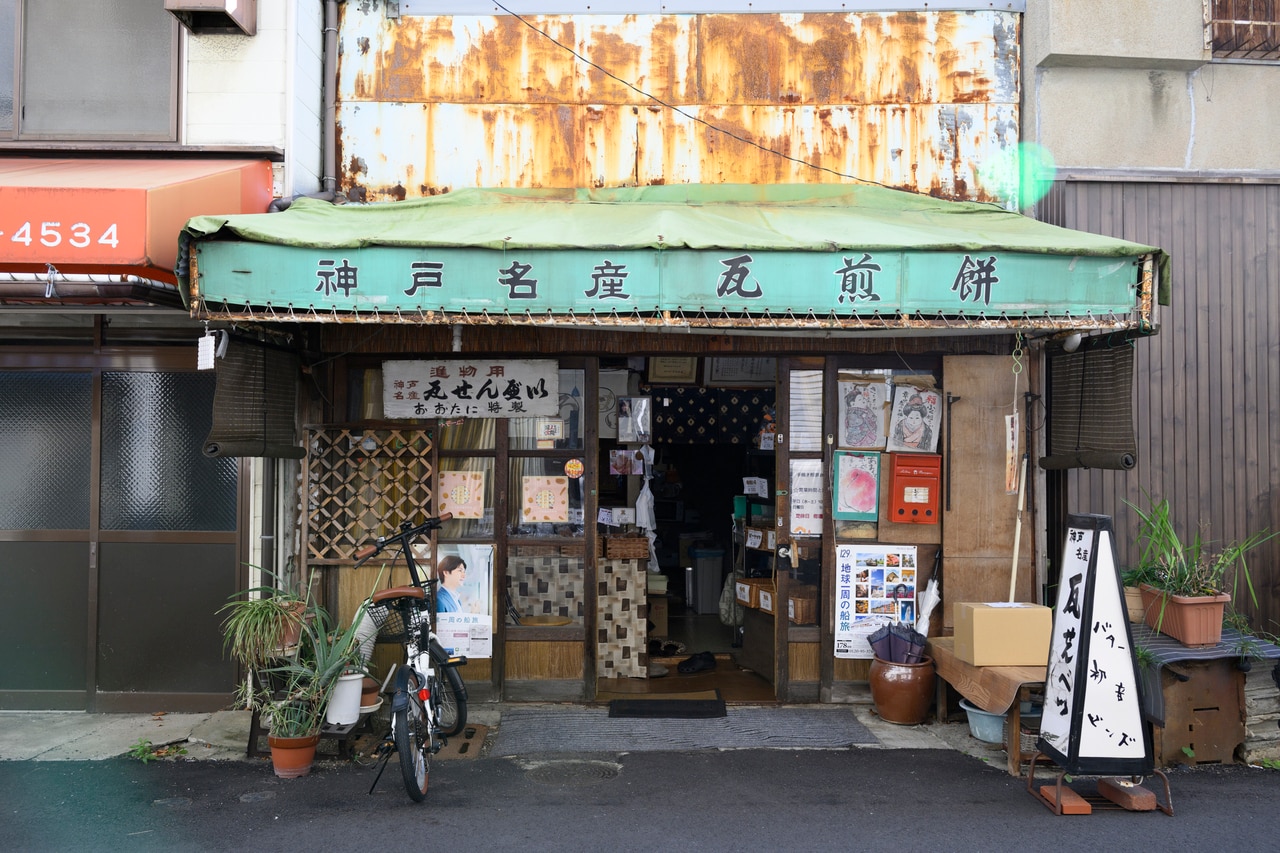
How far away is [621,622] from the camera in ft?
28.5

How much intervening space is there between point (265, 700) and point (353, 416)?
2.51m

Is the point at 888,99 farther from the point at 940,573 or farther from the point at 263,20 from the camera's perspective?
the point at 263,20

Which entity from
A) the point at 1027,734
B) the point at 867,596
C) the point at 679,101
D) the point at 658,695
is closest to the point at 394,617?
the point at 658,695

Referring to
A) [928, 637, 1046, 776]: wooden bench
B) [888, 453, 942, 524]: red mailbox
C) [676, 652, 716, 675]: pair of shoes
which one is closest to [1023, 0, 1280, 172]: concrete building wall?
[888, 453, 942, 524]: red mailbox

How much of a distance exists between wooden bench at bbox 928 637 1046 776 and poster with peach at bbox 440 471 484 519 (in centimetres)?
407

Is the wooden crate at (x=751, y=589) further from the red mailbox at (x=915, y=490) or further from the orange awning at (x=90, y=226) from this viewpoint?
the orange awning at (x=90, y=226)

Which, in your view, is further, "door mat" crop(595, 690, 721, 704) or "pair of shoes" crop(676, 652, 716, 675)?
"pair of shoes" crop(676, 652, 716, 675)

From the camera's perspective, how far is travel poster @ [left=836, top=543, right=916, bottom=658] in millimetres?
7820

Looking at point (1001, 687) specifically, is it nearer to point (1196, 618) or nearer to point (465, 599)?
point (1196, 618)

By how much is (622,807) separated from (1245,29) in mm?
8409

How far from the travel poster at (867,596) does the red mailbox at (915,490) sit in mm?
298

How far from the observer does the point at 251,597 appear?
742 centimetres

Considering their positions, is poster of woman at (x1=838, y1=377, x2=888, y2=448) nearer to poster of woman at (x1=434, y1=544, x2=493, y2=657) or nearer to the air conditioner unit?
poster of woman at (x1=434, y1=544, x2=493, y2=657)

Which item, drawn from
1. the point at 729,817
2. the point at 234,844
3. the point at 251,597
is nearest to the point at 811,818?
the point at 729,817
